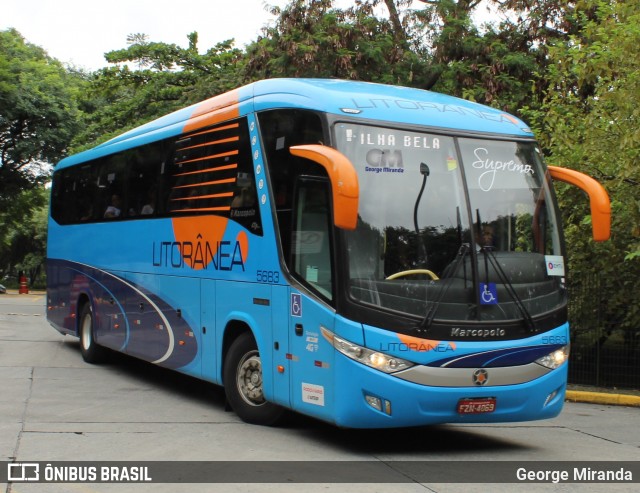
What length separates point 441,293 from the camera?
7977 millimetres

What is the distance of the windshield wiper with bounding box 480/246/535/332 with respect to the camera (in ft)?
26.9

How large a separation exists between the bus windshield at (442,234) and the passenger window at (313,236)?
0.32 metres

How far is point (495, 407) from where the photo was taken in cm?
812

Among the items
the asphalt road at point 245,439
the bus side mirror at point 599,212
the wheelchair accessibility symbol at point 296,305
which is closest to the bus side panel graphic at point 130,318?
the asphalt road at point 245,439

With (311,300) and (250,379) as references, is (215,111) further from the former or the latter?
(311,300)

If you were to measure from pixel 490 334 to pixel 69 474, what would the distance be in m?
3.79

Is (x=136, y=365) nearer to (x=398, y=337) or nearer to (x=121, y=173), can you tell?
(x=121, y=173)

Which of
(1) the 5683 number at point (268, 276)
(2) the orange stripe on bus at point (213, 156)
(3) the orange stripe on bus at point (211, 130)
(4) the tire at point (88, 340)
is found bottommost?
(4) the tire at point (88, 340)

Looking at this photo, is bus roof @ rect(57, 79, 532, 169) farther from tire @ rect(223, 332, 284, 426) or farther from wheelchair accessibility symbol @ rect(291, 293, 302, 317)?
tire @ rect(223, 332, 284, 426)

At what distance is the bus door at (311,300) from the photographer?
320 inches

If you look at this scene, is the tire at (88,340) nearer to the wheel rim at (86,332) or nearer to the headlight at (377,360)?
the wheel rim at (86,332)

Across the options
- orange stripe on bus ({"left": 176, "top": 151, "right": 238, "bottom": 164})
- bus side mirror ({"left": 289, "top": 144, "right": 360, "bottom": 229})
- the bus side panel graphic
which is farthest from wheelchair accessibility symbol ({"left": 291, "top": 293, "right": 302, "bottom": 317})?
the bus side panel graphic

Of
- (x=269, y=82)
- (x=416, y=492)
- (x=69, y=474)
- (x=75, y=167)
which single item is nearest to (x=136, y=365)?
(x=75, y=167)

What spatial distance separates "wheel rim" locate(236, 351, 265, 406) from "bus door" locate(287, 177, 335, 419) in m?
0.93
